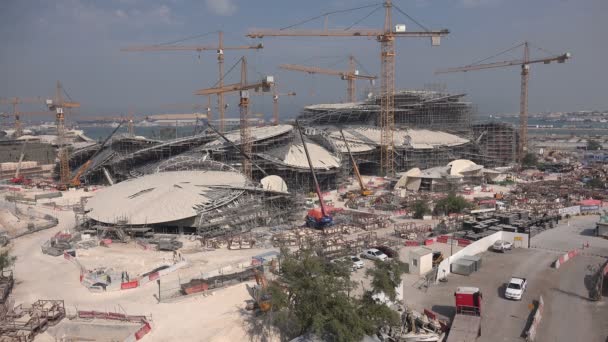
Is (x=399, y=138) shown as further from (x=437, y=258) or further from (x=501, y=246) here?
(x=437, y=258)

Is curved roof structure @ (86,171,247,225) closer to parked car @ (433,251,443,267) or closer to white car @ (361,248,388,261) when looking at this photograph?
white car @ (361,248,388,261)

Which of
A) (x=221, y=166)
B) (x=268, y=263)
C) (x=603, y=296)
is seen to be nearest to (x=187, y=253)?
(x=268, y=263)

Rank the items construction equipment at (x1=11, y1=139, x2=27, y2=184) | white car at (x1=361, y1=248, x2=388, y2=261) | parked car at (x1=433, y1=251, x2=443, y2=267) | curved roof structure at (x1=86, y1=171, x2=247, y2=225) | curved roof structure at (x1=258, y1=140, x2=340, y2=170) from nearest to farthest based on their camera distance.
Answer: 1. parked car at (x1=433, y1=251, x2=443, y2=267)
2. white car at (x1=361, y1=248, x2=388, y2=261)
3. curved roof structure at (x1=86, y1=171, x2=247, y2=225)
4. curved roof structure at (x1=258, y1=140, x2=340, y2=170)
5. construction equipment at (x1=11, y1=139, x2=27, y2=184)

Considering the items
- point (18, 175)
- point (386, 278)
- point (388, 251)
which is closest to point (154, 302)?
point (386, 278)

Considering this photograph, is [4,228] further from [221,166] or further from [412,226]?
[412,226]

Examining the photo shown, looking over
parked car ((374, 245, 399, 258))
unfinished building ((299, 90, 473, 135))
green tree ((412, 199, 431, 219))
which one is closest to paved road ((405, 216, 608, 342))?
parked car ((374, 245, 399, 258))
